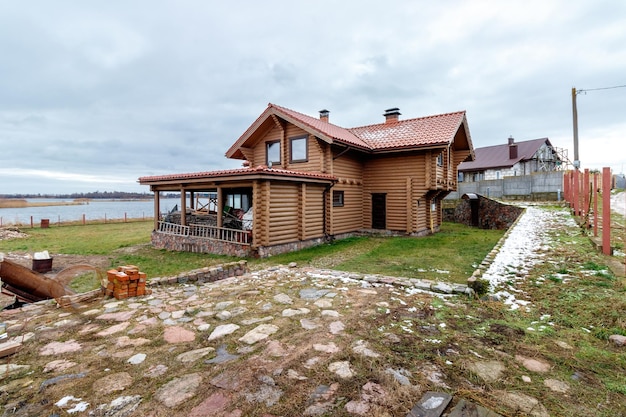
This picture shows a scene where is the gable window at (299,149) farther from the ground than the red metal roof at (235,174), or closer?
farther from the ground

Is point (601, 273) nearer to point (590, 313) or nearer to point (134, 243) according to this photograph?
point (590, 313)

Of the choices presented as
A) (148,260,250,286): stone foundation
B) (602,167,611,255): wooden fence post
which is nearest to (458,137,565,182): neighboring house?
(602,167,611,255): wooden fence post

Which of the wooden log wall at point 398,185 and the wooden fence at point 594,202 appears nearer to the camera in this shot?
the wooden fence at point 594,202

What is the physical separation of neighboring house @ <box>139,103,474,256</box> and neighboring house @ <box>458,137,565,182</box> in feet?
77.1

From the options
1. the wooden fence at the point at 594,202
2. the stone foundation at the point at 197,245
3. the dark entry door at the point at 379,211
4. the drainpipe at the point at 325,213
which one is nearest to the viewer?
the wooden fence at the point at 594,202

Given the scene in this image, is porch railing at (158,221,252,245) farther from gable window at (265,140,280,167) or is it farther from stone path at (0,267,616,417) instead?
stone path at (0,267,616,417)

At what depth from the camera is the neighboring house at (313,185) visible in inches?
436

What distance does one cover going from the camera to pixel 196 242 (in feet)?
40.2

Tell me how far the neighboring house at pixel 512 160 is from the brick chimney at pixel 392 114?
2225cm

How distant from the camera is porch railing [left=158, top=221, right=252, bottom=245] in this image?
1110 centimetres

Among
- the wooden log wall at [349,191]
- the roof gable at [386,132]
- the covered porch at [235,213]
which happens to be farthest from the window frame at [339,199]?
the roof gable at [386,132]

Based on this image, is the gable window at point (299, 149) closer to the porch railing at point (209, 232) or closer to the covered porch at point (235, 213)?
the covered porch at point (235, 213)

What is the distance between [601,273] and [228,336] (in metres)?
6.44

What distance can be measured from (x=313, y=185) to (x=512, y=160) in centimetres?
3329
